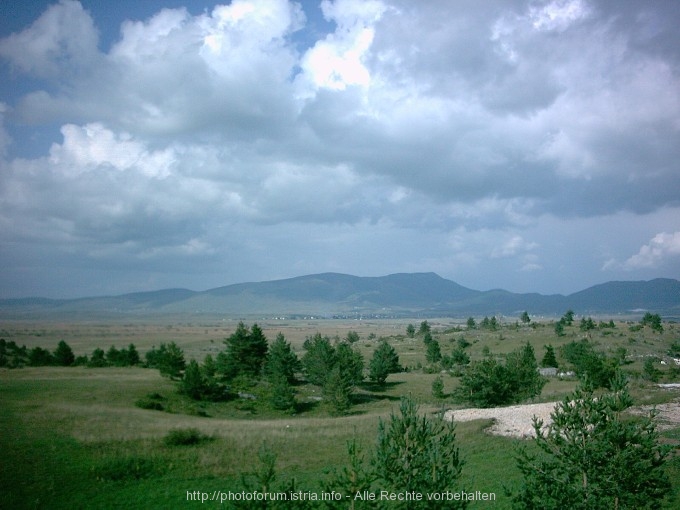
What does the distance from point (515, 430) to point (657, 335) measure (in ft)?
246

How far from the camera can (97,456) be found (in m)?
21.8

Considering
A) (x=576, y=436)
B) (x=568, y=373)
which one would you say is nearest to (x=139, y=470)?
(x=576, y=436)

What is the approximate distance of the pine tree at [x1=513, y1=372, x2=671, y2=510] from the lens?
920 cm

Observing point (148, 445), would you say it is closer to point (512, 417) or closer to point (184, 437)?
point (184, 437)

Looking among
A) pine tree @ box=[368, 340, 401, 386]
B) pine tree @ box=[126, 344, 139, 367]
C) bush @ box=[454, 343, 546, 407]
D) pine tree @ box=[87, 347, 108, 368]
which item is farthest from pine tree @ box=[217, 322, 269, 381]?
bush @ box=[454, 343, 546, 407]

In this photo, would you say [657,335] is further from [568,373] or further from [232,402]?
[232,402]

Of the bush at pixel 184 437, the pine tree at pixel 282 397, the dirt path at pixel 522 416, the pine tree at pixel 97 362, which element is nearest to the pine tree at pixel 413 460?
the dirt path at pixel 522 416

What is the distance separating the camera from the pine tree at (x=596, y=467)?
920cm

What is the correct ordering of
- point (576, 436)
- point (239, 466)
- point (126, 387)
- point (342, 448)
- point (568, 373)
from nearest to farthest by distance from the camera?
point (576, 436)
point (239, 466)
point (342, 448)
point (126, 387)
point (568, 373)

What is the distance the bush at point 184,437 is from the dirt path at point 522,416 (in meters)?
15.7

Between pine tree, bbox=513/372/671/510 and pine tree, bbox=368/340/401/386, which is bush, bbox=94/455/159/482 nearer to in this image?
pine tree, bbox=513/372/671/510

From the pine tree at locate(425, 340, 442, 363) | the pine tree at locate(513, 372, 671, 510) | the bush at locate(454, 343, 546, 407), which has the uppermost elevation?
the pine tree at locate(513, 372, 671, 510)

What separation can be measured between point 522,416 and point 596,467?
2435 cm

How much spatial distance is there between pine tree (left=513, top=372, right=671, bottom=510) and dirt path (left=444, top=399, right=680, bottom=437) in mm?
14819
